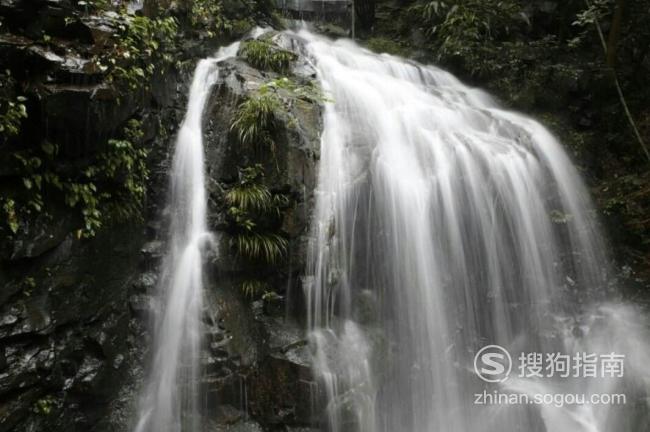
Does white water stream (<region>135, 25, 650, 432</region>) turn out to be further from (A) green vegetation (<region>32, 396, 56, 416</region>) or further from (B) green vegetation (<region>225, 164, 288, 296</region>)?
(A) green vegetation (<region>32, 396, 56, 416</region>)

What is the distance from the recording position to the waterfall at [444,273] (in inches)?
224

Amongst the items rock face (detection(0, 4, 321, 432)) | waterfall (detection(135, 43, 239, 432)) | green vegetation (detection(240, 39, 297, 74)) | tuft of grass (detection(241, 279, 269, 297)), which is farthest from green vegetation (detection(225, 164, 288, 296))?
green vegetation (detection(240, 39, 297, 74))

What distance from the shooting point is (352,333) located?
571 centimetres

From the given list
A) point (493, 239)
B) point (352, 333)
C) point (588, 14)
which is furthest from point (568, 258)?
point (588, 14)

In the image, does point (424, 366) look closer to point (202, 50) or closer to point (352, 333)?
point (352, 333)

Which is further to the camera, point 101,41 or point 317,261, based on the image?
point 317,261

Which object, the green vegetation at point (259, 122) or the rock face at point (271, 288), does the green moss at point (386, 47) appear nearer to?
the rock face at point (271, 288)

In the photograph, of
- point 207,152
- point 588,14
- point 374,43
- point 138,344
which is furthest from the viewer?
point 374,43

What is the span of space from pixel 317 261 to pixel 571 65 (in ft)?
27.6

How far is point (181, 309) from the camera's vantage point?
17.2 ft

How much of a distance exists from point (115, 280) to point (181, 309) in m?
0.83

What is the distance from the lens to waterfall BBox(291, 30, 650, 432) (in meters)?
5.69

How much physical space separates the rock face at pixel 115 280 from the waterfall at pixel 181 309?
141 millimetres

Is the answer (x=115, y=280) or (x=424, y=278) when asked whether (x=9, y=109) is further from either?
(x=424, y=278)
